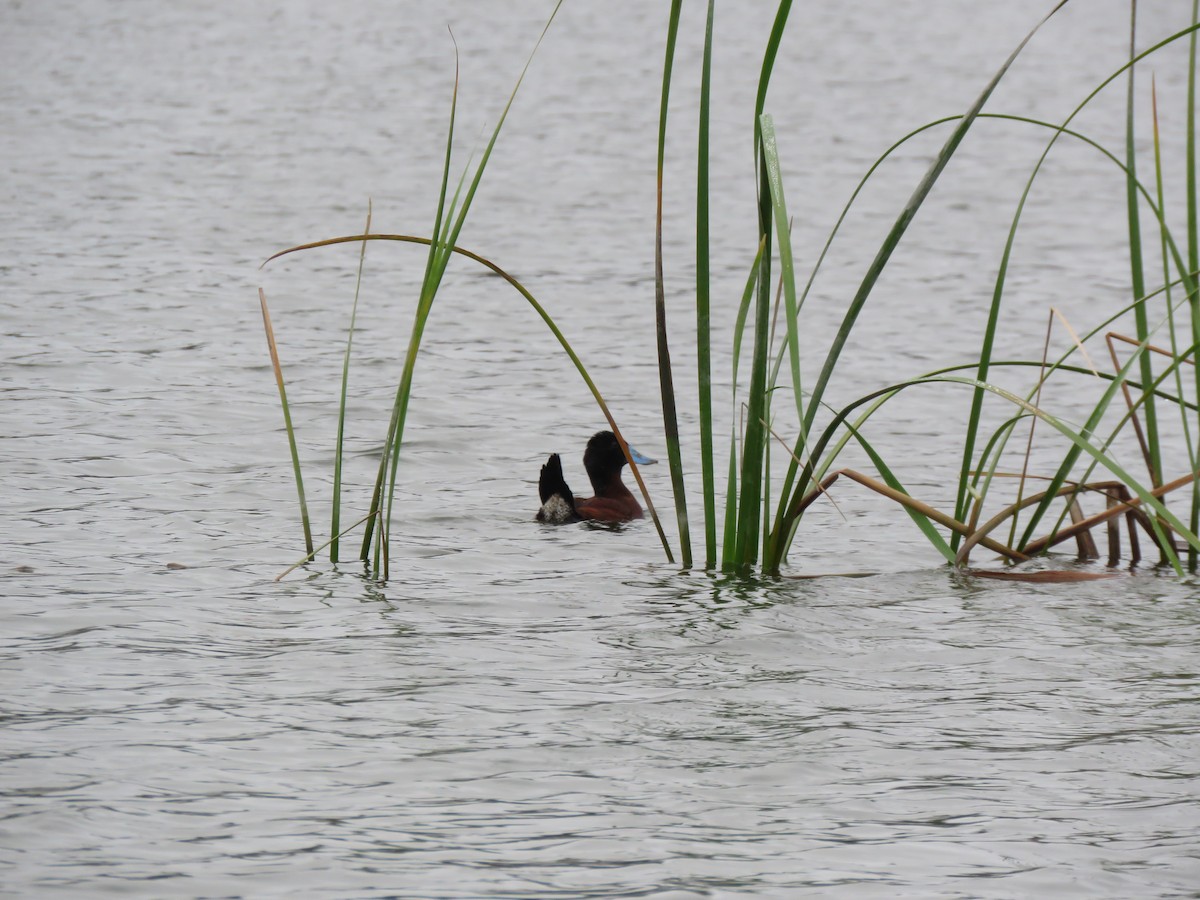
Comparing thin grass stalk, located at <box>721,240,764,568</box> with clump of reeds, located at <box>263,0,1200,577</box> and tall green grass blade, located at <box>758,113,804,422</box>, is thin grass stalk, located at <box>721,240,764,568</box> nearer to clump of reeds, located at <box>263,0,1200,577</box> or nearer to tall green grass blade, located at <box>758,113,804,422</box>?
clump of reeds, located at <box>263,0,1200,577</box>

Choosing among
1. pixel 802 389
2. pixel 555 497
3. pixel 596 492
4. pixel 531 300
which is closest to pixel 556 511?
pixel 555 497

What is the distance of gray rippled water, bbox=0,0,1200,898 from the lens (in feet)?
9.69

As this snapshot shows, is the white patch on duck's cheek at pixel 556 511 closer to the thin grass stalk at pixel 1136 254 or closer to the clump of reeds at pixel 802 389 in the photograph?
the clump of reeds at pixel 802 389

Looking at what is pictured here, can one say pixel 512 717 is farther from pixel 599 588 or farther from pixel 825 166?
pixel 825 166

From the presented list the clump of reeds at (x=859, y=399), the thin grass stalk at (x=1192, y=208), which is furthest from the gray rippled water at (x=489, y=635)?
the thin grass stalk at (x=1192, y=208)

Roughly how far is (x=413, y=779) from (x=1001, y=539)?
3.12 meters

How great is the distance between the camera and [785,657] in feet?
13.6

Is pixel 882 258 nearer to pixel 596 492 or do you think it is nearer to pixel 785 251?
pixel 785 251

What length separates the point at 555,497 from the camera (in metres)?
5.64


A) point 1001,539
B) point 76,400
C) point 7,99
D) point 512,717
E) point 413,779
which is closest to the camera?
point 413,779

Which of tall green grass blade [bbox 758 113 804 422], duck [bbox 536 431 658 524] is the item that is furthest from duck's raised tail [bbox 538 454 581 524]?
tall green grass blade [bbox 758 113 804 422]

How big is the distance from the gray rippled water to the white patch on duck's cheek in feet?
0.26

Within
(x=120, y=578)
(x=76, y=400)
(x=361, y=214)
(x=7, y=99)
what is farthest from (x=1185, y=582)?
(x=7, y=99)

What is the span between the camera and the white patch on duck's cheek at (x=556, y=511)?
5.64 metres
